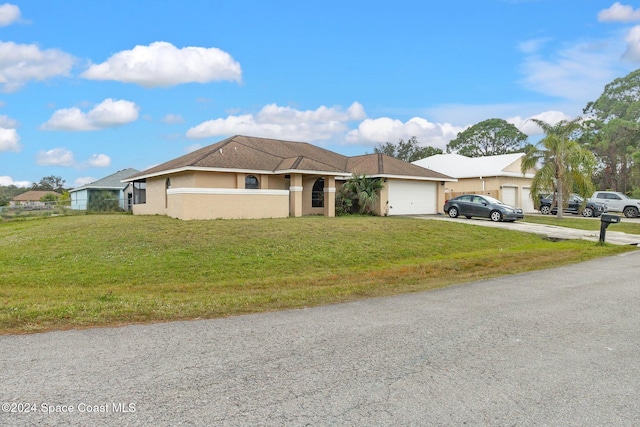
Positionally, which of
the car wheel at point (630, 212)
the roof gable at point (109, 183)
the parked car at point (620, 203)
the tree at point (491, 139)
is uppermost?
the tree at point (491, 139)

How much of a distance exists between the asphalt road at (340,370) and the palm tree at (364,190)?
20089 mm

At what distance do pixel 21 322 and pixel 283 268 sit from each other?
680cm

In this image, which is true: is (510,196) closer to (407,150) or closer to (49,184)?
(407,150)

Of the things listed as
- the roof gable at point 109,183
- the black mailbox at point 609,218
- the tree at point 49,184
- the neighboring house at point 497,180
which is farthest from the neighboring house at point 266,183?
the tree at point 49,184

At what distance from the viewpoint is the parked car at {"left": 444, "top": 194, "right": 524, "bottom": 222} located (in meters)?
24.3

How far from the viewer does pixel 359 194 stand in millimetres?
26797

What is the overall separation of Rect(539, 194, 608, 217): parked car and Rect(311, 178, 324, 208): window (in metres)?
15.7

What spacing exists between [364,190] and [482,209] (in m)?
6.53

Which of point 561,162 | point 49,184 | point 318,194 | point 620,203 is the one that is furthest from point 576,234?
point 49,184

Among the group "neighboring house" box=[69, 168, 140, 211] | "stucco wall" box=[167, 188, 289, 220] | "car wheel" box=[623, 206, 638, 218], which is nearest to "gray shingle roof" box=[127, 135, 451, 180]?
"stucco wall" box=[167, 188, 289, 220]

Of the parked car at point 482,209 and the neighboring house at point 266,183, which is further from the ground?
the neighboring house at point 266,183

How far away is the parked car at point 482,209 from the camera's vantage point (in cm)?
2431

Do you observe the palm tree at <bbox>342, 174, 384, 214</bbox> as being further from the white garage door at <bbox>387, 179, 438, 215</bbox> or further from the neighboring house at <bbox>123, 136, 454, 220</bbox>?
the white garage door at <bbox>387, 179, 438, 215</bbox>

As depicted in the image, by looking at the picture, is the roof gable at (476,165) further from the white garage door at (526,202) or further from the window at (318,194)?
the window at (318,194)
